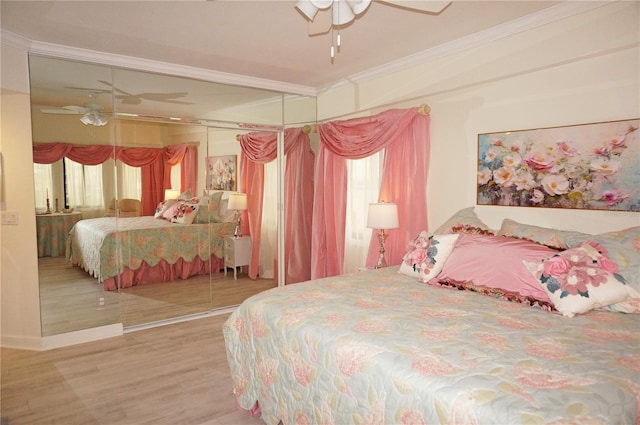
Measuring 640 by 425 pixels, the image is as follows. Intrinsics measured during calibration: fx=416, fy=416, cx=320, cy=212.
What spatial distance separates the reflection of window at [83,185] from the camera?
3676mm

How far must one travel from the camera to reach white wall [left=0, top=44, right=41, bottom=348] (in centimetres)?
346

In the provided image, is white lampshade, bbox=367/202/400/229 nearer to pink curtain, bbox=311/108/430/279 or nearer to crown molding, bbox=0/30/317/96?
pink curtain, bbox=311/108/430/279

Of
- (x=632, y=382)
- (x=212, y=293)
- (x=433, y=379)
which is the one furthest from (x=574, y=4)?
(x=212, y=293)

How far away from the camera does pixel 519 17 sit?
10.0 feet

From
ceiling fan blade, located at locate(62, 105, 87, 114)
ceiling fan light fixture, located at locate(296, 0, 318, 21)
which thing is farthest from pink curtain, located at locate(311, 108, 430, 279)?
ceiling fan blade, located at locate(62, 105, 87, 114)

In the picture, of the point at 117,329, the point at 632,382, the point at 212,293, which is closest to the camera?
the point at 632,382

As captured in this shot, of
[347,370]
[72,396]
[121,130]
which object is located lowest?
[72,396]

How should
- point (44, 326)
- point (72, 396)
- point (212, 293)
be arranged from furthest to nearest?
point (212, 293)
point (44, 326)
point (72, 396)

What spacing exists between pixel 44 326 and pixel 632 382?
410 cm

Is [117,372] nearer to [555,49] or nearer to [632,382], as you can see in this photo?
[632,382]

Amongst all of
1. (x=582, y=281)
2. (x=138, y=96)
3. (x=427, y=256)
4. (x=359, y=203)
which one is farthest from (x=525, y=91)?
(x=138, y=96)

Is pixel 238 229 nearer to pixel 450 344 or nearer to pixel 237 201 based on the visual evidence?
pixel 237 201

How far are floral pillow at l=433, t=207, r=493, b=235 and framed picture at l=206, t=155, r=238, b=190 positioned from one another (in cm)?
237

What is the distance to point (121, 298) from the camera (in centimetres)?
404
